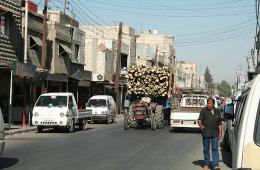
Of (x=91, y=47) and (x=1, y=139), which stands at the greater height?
(x=91, y=47)

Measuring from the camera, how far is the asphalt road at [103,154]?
42.8 ft

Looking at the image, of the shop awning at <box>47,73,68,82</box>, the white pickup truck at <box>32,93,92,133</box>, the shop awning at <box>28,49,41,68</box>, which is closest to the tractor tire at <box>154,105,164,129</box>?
the white pickup truck at <box>32,93,92,133</box>

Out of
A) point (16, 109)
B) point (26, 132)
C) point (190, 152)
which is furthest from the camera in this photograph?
point (16, 109)

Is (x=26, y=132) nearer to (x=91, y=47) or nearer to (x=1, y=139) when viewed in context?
(x=1, y=139)

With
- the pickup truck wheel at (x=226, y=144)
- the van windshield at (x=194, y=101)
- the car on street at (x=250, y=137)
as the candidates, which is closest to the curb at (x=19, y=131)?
the van windshield at (x=194, y=101)

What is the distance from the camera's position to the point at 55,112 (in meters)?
25.5

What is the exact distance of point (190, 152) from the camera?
17125 millimetres

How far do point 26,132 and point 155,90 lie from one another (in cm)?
935

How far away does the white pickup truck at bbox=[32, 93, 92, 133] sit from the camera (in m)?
25.5

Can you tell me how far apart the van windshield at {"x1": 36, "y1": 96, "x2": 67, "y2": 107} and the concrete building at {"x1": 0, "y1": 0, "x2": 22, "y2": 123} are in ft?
12.8

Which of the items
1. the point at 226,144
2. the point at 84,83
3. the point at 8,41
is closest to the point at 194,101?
the point at 226,144

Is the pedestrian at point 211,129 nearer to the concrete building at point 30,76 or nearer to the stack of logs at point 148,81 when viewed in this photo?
the concrete building at point 30,76

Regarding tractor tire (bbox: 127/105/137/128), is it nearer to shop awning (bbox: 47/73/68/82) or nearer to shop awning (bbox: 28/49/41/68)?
shop awning (bbox: 47/73/68/82)

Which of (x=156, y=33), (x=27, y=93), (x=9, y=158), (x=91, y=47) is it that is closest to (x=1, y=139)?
(x=9, y=158)
